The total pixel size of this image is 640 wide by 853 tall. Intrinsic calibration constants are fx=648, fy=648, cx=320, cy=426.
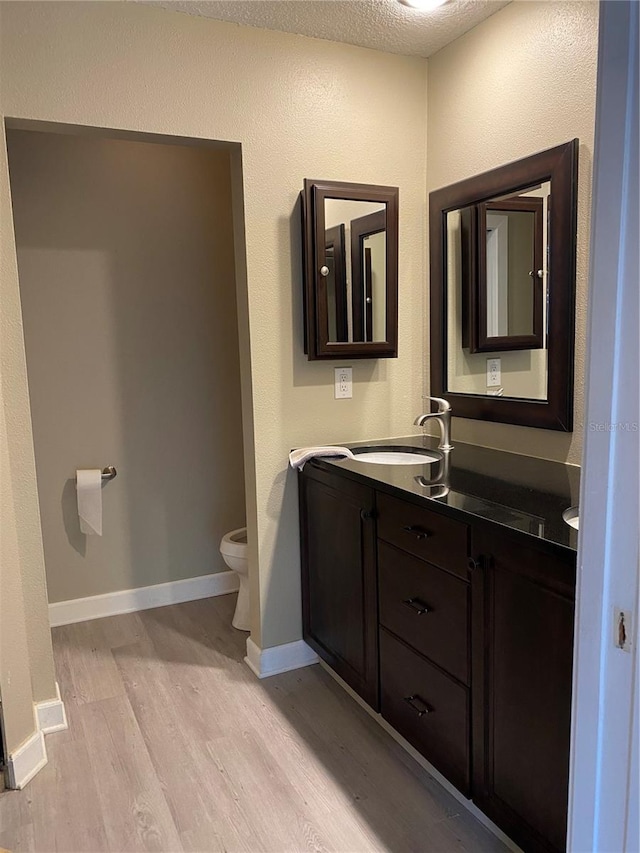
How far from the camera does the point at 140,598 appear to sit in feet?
11.1

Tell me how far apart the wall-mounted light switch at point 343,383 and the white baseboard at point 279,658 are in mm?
1066

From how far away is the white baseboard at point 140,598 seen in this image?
3230mm

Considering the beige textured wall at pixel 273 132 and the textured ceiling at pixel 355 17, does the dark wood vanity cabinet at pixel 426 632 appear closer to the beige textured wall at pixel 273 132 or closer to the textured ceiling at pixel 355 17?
the beige textured wall at pixel 273 132

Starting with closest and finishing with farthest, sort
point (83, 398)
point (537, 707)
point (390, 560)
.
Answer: point (537, 707) < point (390, 560) < point (83, 398)

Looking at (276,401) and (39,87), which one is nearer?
(39,87)

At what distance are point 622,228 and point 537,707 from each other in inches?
43.7

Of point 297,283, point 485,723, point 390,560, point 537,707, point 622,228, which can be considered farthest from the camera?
point 297,283

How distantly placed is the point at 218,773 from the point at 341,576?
2.50 ft

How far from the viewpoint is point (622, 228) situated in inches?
33.8

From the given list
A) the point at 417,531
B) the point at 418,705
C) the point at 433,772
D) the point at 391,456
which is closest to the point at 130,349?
the point at 391,456

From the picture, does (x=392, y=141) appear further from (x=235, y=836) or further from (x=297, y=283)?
(x=235, y=836)

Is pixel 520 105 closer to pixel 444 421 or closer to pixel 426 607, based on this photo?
pixel 444 421

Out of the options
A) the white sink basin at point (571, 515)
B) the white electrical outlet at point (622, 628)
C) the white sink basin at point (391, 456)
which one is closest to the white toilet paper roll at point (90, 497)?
the white sink basin at point (391, 456)

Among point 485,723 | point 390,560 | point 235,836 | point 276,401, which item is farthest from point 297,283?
point 235,836
